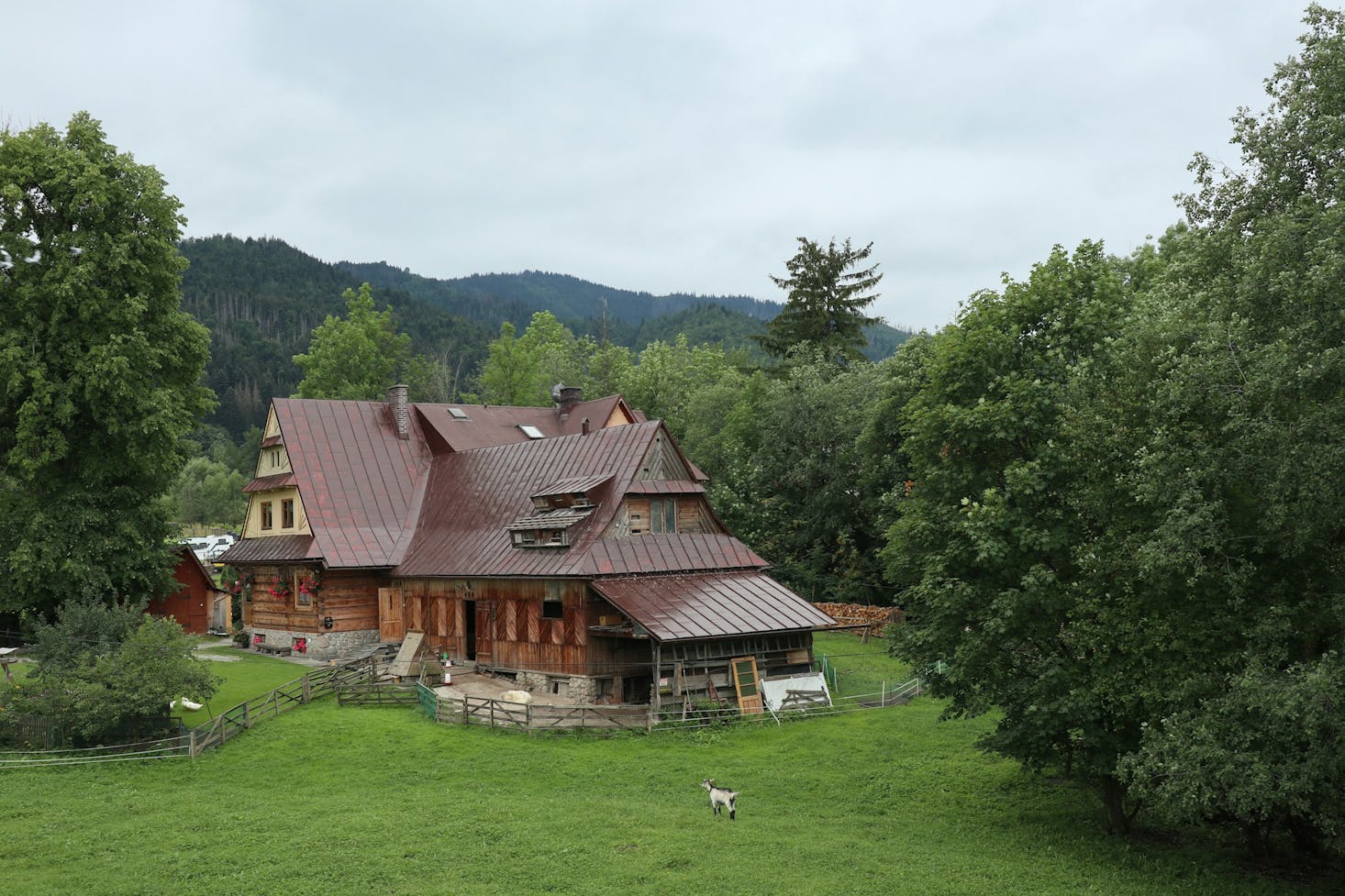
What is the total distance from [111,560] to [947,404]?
27.4m

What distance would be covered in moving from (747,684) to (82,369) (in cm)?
2247

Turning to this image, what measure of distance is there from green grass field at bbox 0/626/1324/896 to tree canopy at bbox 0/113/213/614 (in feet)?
37.9

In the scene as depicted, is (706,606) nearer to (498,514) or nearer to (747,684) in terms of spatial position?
(747,684)

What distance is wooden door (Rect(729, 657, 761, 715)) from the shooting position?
28.0m

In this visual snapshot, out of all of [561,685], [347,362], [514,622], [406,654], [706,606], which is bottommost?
[561,685]

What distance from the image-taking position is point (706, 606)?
2889cm

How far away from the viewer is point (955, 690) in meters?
20.1

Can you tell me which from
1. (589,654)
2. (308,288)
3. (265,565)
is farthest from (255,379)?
(589,654)

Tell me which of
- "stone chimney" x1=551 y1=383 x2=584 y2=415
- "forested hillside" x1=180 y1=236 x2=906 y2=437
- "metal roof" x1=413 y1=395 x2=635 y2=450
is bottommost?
"metal roof" x1=413 y1=395 x2=635 y2=450

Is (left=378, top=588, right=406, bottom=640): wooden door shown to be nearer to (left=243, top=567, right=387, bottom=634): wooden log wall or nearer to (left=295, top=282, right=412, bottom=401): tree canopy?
(left=243, top=567, right=387, bottom=634): wooden log wall

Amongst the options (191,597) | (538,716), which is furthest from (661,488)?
(191,597)

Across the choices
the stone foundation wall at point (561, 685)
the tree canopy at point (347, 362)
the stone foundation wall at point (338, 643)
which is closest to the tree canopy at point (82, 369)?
the stone foundation wall at point (338, 643)

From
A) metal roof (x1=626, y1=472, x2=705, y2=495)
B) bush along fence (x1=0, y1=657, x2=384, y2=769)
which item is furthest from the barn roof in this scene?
bush along fence (x1=0, y1=657, x2=384, y2=769)

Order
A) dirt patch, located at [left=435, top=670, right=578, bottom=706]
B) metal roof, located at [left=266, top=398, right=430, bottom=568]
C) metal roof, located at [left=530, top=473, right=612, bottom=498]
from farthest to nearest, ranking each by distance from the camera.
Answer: metal roof, located at [left=266, top=398, right=430, bottom=568] < metal roof, located at [left=530, top=473, right=612, bottom=498] < dirt patch, located at [left=435, top=670, right=578, bottom=706]
